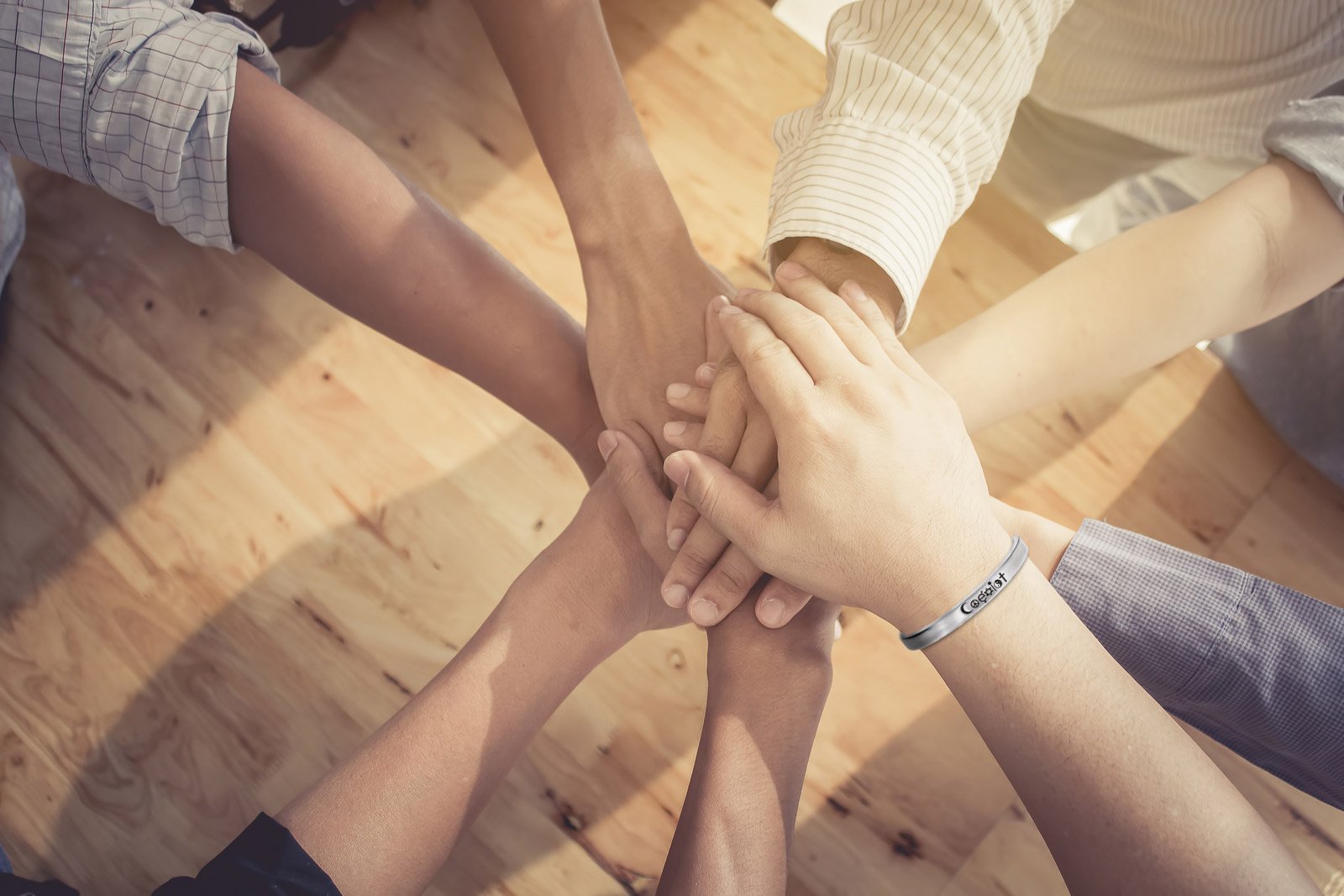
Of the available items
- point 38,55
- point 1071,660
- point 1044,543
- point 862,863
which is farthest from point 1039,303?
point 38,55

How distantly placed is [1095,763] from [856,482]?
0.23 meters

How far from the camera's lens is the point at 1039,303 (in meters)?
0.71

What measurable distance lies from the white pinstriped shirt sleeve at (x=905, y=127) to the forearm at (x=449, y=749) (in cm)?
35

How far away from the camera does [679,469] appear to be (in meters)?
0.64

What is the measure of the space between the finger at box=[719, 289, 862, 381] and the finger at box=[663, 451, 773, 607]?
0.07 meters

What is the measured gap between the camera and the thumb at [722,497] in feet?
2.00

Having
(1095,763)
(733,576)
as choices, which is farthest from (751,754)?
(1095,763)

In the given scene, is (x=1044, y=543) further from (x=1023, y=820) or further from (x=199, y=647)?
(x=199, y=647)

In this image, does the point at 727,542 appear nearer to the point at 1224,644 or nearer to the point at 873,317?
the point at 873,317

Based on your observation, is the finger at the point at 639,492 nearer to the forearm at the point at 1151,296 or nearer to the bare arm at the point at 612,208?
the bare arm at the point at 612,208

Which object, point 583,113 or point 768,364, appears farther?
point 583,113

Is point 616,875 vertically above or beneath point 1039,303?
beneath

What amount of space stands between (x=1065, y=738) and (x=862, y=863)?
296mm

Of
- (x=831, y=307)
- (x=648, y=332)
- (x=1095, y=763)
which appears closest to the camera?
(x=1095, y=763)
